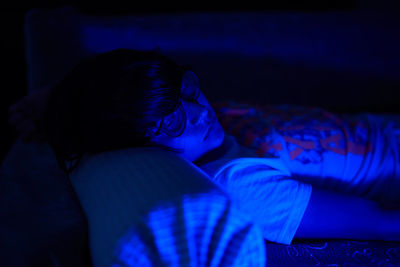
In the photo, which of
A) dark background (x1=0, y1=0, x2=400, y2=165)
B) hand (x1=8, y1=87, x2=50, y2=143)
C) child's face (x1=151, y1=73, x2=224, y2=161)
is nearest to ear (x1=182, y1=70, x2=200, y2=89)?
child's face (x1=151, y1=73, x2=224, y2=161)

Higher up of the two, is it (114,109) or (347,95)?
(114,109)

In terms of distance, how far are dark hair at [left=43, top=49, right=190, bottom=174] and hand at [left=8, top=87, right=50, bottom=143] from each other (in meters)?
0.29

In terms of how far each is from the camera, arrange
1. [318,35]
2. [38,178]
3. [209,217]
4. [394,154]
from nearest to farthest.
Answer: [209,217], [38,178], [394,154], [318,35]

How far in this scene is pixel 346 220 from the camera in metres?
0.71

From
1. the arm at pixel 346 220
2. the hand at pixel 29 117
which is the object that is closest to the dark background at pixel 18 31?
the hand at pixel 29 117

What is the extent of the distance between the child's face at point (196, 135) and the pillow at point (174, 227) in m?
0.22

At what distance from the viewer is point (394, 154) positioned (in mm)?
921

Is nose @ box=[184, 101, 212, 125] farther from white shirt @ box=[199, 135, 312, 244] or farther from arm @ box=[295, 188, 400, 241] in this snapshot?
arm @ box=[295, 188, 400, 241]

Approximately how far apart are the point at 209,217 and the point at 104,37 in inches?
38.1

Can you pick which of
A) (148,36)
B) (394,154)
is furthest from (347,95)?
(148,36)

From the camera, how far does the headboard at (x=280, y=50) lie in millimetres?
1256

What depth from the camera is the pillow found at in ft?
1.44

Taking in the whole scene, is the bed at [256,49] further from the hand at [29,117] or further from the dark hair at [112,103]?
the dark hair at [112,103]

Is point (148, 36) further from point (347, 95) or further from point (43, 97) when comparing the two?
point (347, 95)
